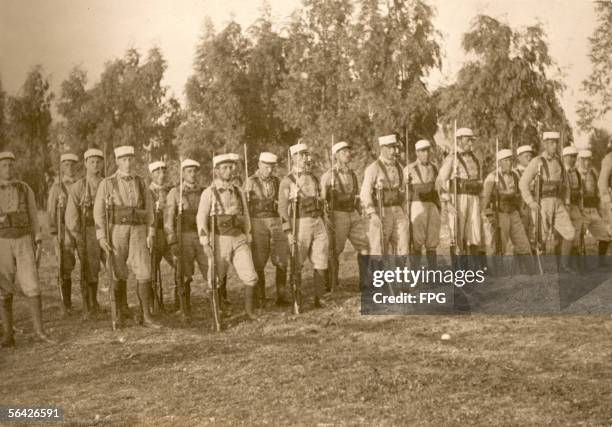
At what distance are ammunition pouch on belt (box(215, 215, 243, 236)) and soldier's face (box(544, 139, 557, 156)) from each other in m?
4.43

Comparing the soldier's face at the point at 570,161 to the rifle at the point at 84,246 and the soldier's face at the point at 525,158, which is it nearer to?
the soldier's face at the point at 525,158

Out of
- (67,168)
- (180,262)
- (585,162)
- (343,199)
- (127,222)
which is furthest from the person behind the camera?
(585,162)

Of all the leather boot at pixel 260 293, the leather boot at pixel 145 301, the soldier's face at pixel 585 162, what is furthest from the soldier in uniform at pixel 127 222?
the soldier's face at pixel 585 162

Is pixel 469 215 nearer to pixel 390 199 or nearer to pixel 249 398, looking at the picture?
pixel 390 199

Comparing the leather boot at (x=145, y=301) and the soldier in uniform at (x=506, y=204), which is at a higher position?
the soldier in uniform at (x=506, y=204)

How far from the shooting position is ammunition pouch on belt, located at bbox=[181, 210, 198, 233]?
9.77 metres

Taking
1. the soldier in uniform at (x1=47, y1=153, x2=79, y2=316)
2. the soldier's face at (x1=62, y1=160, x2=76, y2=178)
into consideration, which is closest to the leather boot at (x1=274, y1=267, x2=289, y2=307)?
the soldier in uniform at (x1=47, y1=153, x2=79, y2=316)

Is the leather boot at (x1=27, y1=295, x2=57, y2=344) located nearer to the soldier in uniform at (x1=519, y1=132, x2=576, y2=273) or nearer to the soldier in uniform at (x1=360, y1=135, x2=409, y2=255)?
the soldier in uniform at (x1=360, y1=135, x2=409, y2=255)

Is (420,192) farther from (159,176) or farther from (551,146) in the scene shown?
(159,176)

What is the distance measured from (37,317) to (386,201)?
433 centimetres

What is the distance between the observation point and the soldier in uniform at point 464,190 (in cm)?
1010

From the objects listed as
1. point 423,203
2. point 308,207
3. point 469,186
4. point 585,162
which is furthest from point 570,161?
point 308,207

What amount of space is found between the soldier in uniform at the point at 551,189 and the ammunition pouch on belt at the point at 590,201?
0.93 meters

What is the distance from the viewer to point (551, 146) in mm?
10469
